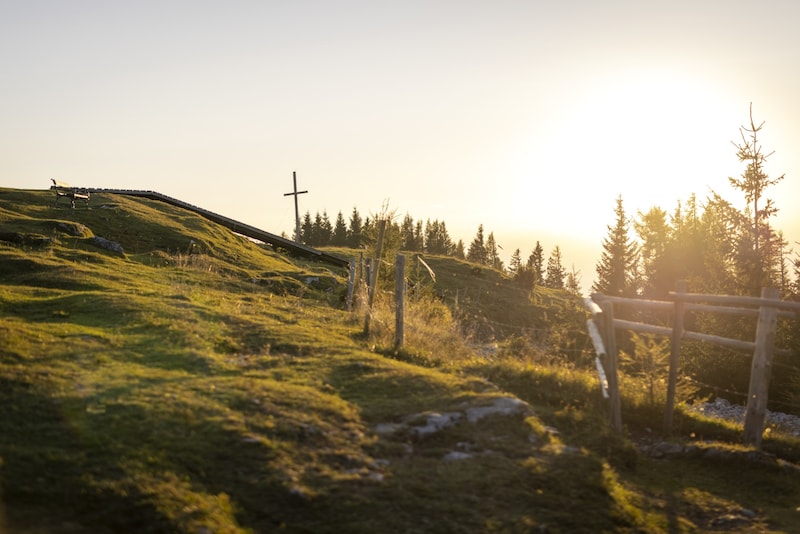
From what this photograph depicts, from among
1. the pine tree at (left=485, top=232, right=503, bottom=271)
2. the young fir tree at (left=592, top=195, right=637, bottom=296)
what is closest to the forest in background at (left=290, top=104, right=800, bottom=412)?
the young fir tree at (left=592, top=195, right=637, bottom=296)

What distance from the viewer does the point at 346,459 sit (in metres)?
7.74

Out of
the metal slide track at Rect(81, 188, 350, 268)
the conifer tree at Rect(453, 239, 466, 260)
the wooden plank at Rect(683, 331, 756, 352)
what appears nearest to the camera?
the wooden plank at Rect(683, 331, 756, 352)

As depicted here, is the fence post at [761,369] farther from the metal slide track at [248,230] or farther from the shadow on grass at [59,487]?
the metal slide track at [248,230]

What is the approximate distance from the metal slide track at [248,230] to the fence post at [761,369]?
41.5 m

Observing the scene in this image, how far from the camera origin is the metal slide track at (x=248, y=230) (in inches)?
2034

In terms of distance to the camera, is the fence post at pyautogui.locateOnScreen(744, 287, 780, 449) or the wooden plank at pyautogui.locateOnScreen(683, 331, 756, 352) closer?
the fence post at pyautogui.locateOnScreen(744, 287, 780, 449)

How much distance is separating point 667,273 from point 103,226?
169ft

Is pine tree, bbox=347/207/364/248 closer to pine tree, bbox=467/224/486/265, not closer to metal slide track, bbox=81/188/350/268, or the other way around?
pine tree, bbox=467/224/486/265

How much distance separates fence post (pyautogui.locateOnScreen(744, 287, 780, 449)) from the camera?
10930mm

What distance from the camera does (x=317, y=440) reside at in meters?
8.12

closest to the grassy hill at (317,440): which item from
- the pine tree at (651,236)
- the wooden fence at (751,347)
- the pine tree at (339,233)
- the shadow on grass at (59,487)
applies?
the shadow on grass at (59,487)

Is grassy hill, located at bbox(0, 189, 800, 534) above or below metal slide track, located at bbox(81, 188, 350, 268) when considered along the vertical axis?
below

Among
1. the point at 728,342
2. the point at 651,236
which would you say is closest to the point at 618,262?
the point at 651,236

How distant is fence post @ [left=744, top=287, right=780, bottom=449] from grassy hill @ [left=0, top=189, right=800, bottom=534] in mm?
594
